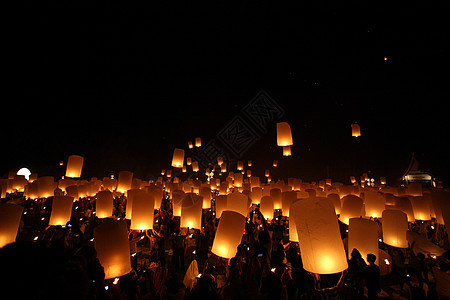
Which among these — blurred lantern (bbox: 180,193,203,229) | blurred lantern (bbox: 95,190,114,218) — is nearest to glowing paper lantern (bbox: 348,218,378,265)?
blurred lantern (bbox: 180,193,203,229)

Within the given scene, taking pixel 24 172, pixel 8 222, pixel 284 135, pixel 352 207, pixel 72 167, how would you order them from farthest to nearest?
pixel 24 172 < pixel 72 167 < pixel 352 207 < pixel 284 135 < pixel 8 222

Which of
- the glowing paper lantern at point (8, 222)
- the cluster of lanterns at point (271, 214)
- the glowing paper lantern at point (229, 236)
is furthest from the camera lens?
the glowing paper lantern at point (229, 236)

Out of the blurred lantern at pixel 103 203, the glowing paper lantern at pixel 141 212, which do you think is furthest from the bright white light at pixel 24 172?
the glowing paper lantern at pixel 141 212

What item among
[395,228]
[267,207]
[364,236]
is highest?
[267,207]

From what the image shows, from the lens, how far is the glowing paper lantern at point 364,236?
423 centimetres

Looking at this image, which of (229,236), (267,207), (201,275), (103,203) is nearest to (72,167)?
(103,203)

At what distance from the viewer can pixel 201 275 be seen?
3.13 meters

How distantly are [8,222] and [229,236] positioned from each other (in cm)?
424

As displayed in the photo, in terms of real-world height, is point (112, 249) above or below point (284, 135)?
below

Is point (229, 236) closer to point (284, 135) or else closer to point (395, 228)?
point (284, 135)

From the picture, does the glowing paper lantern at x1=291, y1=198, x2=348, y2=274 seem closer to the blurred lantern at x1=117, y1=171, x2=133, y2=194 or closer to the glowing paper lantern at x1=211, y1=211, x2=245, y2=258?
the glowing paper lantern at x1=211, y1=211, x2=245, y2=258

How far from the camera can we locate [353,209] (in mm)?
6730

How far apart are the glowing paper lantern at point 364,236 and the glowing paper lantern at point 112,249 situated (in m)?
4.17

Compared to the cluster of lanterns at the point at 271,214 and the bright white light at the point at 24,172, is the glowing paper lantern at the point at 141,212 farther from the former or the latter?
the bright white light at the point at 24,172
